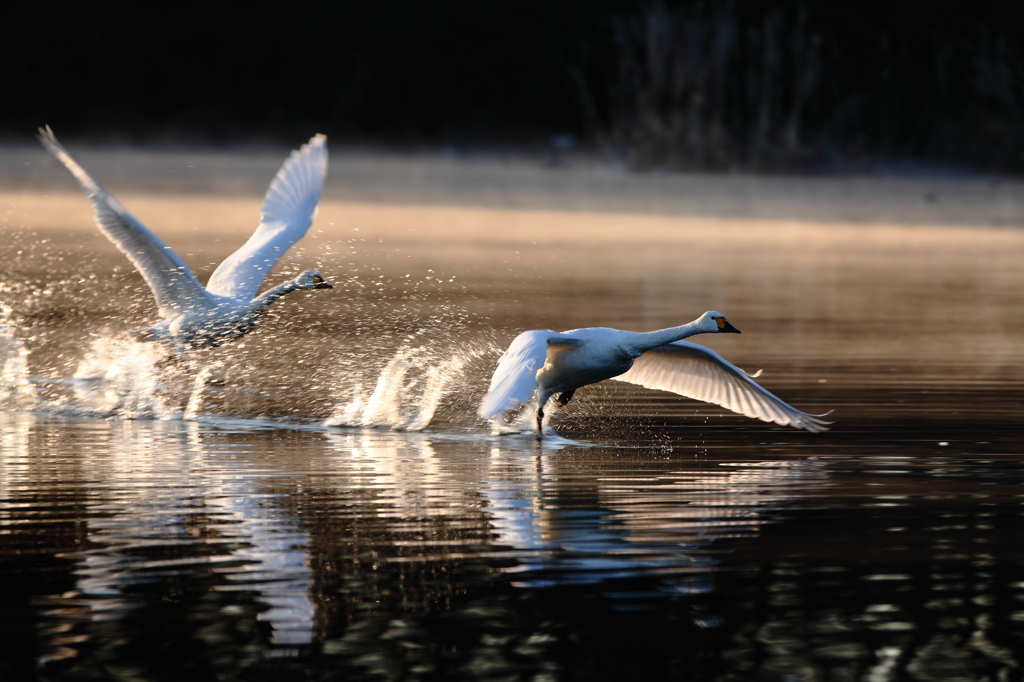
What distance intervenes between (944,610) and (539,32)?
3584cm

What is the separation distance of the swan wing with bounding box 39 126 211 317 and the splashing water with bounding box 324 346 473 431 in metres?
1.29

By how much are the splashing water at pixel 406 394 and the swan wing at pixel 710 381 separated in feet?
4.13

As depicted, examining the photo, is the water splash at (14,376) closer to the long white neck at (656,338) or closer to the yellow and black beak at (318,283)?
the yellow and black beak at (318,283)

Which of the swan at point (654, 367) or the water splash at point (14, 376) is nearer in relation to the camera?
the swan at point (654, 367)

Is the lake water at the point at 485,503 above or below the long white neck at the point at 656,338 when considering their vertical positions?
below

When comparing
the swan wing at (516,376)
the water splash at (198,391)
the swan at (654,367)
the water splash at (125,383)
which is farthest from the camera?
the water splash at (125,383)

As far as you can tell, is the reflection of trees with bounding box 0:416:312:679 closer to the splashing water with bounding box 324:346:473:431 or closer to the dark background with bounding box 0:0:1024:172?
the splashing water with bounding box 324:346:473:431

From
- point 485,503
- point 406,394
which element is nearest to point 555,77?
point 406,394

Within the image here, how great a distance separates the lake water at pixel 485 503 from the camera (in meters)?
5.92

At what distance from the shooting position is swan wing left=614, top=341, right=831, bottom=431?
10.2 metres

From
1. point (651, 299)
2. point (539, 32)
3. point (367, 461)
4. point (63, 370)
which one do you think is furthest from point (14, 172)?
point (367, 461)

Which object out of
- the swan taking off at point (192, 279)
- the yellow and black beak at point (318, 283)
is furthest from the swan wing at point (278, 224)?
the yellow and black beak at point (318, 283)

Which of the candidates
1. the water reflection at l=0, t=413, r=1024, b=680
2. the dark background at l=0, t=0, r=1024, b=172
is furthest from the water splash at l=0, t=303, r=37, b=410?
the dark background at l=0, t=0, r=1024, b=172

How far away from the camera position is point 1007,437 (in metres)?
10.0
